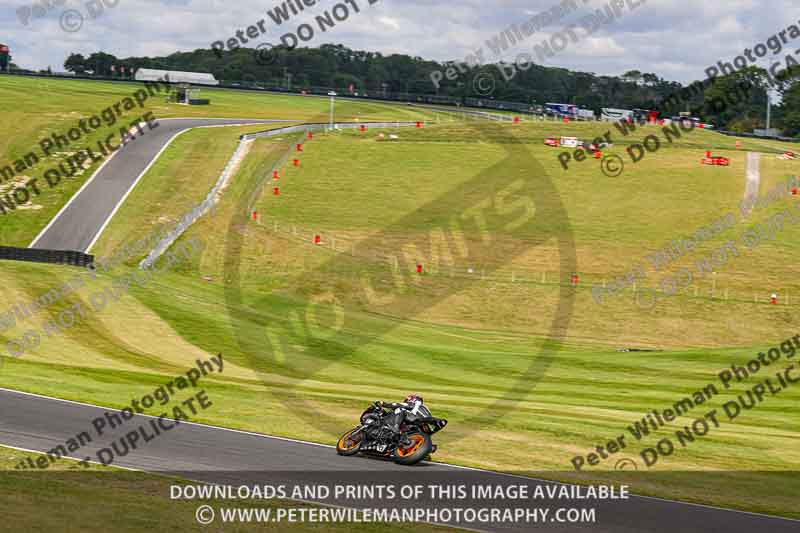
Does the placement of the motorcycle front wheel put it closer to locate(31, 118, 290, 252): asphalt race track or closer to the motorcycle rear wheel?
the motorcycle rear wheel

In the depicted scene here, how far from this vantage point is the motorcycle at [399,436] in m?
19.7

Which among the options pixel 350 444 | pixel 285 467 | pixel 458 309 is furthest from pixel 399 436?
pixel 458 309

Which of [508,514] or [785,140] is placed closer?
[508,514]

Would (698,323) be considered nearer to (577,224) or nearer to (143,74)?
(577,224)

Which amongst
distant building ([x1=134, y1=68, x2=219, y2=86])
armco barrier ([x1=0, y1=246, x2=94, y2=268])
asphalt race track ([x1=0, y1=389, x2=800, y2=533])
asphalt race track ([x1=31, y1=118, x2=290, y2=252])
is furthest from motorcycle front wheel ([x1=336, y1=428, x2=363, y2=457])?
distant building ([x1=134, y1=68, x2=219, y2=86])

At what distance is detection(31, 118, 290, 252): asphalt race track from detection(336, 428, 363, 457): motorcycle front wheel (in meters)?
34.7

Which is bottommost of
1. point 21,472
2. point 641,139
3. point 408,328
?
point 408,328

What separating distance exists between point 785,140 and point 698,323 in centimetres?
7731

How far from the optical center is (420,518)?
1647 centimetres

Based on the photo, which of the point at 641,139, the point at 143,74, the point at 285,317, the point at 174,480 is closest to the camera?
the point at 174,480

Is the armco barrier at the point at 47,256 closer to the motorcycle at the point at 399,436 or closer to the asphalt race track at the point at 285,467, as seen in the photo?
the asphalt race track at the point at 285,467

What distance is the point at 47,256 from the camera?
46.6 meters

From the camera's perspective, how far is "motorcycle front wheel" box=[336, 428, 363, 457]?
20453mm

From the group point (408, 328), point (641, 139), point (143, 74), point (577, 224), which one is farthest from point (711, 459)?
point (143, 74)
